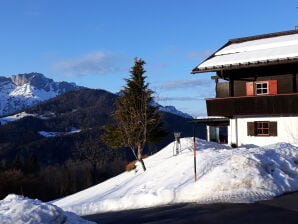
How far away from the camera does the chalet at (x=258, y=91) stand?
27.4 metres

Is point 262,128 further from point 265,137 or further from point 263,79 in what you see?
point 263,79

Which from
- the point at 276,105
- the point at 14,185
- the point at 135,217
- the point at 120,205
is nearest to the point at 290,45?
the point at 276,105

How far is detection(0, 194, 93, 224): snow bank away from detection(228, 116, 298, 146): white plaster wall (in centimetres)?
1937

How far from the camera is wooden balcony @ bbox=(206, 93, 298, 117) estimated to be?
27.0 metres

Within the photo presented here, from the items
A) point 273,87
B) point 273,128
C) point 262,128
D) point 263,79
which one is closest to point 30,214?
point 273,128

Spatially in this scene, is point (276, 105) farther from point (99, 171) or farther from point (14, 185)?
point (99, 171)

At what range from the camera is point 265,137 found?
2847cm

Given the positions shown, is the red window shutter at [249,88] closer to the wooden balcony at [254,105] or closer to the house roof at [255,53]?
the wooden balcony at [254,105]

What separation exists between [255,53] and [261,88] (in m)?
2.32

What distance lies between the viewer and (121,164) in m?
123

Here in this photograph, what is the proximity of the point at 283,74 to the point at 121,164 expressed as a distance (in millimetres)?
97251

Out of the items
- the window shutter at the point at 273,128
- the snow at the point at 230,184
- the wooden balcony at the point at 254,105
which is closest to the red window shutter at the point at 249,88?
the wooden balcony at the point at 254,105

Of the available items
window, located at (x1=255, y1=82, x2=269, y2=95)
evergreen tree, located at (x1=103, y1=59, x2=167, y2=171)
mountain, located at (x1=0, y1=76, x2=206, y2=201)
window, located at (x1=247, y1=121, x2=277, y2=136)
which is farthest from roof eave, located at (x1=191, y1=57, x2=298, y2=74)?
mountain, located at (x1=0, y1=76, x2=206, y2=201)

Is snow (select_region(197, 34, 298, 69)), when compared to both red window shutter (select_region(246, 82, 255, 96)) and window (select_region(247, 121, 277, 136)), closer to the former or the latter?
red window shutter (select_region(246, 82, 255, 96))
